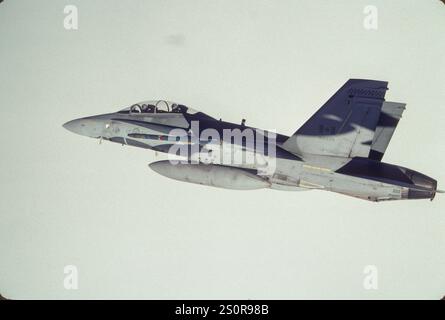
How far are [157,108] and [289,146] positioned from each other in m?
5.64

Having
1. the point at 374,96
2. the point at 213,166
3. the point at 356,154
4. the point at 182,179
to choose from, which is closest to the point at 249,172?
the point at 213,166

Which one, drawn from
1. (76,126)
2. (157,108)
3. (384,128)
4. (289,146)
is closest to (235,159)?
(289,146)

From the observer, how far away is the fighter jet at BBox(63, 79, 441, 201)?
1465 cm

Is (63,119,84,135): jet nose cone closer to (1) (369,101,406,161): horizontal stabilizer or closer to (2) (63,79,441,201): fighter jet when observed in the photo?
(2) (63,79,441,201): fighter jet

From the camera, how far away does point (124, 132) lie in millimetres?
18703

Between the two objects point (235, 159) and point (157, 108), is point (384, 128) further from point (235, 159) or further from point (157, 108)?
point (157, 108)

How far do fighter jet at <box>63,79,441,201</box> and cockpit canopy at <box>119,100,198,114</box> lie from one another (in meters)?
0.04

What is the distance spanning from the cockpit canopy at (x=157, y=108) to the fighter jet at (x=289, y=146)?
0.12 feet

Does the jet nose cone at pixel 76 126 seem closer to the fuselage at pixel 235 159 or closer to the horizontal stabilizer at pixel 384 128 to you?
the fuselage at pixel 235 159

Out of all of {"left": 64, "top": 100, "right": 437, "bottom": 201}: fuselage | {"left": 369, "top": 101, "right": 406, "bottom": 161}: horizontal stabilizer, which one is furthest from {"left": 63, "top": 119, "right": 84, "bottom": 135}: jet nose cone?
{"left": 369, "top": 101, "right": 406, "bottom": 161}: horizontal stabilizer

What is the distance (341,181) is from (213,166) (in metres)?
4.23

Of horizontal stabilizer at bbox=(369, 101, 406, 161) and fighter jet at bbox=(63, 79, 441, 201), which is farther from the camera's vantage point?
horizontal stabilizer at bbox=(369, 101, 406, 161)

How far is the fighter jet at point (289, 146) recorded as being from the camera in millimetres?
14648

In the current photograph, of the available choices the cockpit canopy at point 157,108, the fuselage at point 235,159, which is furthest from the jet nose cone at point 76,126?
the cockpit canopy at point 157,108
